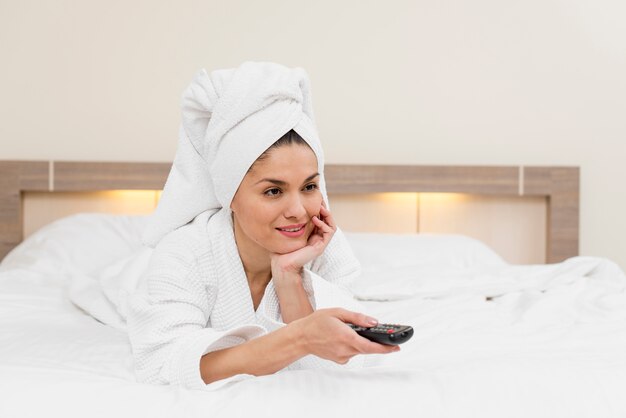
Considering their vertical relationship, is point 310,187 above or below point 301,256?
above

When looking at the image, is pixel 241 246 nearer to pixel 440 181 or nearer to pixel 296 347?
pixel 296 347

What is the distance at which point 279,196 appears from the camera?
122 centimetres

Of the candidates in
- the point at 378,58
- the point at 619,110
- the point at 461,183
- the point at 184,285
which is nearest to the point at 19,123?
the point at 378,58

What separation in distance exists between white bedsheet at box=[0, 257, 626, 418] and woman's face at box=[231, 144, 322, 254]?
11.0 inches

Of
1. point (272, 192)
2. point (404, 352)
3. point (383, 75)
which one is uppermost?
point (383, 75)

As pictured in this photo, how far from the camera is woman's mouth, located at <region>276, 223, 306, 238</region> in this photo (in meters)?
1.25

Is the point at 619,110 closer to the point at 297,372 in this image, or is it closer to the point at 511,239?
the point at 511,239

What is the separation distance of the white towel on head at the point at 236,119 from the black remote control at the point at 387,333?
410 mm

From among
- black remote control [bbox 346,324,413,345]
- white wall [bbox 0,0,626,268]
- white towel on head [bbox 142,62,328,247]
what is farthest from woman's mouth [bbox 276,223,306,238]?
white wall [bbox 0,0,626,268]

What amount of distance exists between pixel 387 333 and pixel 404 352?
467 millimetres

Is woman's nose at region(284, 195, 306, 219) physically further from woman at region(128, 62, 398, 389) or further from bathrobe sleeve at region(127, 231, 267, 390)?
bathrobe sleeve at region(127, 231, 267, 390)

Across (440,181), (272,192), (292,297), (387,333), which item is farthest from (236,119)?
(440,181)

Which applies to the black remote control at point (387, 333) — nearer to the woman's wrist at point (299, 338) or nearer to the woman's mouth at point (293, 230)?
the woman's wrist at point (299, 338)

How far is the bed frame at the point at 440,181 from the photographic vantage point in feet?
10.5
